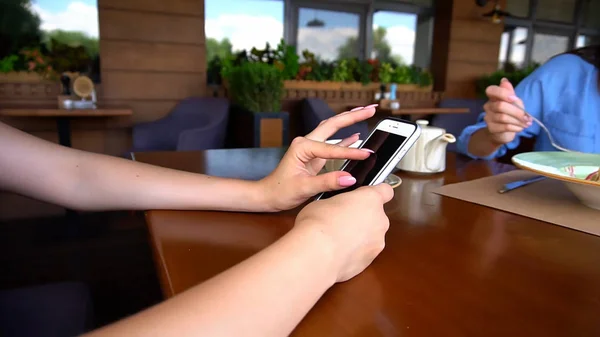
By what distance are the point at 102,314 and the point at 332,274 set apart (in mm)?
1494

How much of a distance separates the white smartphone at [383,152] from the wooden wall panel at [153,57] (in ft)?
11.9

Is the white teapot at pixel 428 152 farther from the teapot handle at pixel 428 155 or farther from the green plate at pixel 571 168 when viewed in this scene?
the green plate at pixel 571 168

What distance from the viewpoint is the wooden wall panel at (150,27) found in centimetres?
368

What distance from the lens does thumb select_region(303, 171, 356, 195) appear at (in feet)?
1.83

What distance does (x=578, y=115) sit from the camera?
1316mm

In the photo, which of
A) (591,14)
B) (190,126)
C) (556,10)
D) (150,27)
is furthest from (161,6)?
(591,14)

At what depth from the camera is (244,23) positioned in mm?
5496

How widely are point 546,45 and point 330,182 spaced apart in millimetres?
7470

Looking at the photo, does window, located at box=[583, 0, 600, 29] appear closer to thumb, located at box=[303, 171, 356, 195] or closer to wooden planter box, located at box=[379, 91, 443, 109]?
wooden planter box, located at box=[379, 91, 443, 109]


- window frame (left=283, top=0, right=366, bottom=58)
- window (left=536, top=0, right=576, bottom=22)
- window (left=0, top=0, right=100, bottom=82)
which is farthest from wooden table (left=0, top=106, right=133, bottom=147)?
window (left=536, top=0, right=576, bottom=22)

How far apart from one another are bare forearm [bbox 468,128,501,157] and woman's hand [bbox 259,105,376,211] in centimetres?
66

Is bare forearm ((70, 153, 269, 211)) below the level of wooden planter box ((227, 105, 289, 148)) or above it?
above

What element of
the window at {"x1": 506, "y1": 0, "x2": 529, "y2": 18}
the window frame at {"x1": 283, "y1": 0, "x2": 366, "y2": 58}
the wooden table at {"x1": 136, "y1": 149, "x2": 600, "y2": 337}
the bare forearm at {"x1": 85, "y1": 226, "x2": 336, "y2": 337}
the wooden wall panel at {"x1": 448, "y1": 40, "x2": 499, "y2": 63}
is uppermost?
the window at {"x1": 506, "y1": 0, "x2": 529, "y2": 18}

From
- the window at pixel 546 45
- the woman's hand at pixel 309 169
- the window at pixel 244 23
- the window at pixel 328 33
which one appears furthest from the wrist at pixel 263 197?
the window at pixel 546 45
